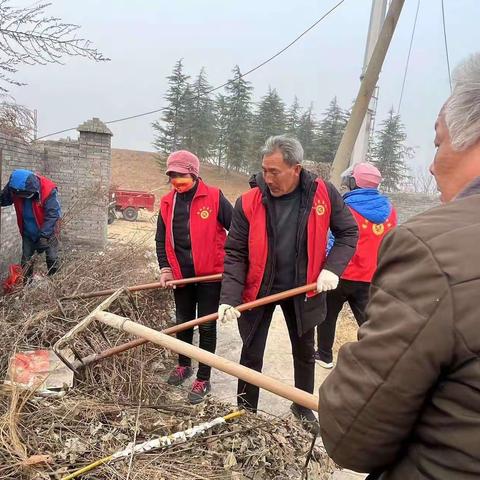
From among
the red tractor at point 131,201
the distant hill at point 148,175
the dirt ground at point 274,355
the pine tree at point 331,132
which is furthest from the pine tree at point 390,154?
the dirt ground at point 274,355

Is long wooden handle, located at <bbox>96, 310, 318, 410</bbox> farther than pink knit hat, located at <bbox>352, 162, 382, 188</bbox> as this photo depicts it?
No

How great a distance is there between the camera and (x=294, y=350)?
291cm

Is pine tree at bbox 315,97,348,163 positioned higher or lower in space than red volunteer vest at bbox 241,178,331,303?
higher

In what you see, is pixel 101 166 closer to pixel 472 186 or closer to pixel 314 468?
pixel 314 468

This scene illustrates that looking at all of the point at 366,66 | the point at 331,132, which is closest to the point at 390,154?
the point at 331,132

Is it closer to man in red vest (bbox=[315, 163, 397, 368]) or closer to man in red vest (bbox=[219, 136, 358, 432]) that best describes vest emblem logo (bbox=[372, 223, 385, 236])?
man in red vest (bbox=[315, 163, 397, 368])

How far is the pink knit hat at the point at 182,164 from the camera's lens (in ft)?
10.2

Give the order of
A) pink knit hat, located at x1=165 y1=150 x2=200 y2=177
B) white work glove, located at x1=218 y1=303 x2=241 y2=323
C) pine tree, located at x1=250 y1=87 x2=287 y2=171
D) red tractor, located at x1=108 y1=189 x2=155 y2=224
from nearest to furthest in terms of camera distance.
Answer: white work glove, located at x1=218 y1=303 x2=241 y2=323 → pink knit hat, located at x1=165 y1=150 x2=200 y2=177 → red tractor, located at x1=108 y1=189 x2=155 y2=224 → pine tree, located at x1=250 y1=87 x2=287 y2=171

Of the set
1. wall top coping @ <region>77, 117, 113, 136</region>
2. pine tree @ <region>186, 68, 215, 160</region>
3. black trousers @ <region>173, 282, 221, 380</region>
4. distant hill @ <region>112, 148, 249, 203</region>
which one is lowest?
black trousers @ <region>173, 282, 221, 380</region>

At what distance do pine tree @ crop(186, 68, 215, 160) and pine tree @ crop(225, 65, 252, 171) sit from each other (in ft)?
5.91

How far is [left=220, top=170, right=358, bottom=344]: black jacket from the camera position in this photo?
257cm

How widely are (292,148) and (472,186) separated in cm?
165

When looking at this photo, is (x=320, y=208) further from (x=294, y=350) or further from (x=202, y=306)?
(x=202, y=306)

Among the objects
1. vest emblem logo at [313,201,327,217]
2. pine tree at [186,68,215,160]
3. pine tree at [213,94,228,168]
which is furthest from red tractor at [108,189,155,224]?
pine tree at [213,94,228,168]
